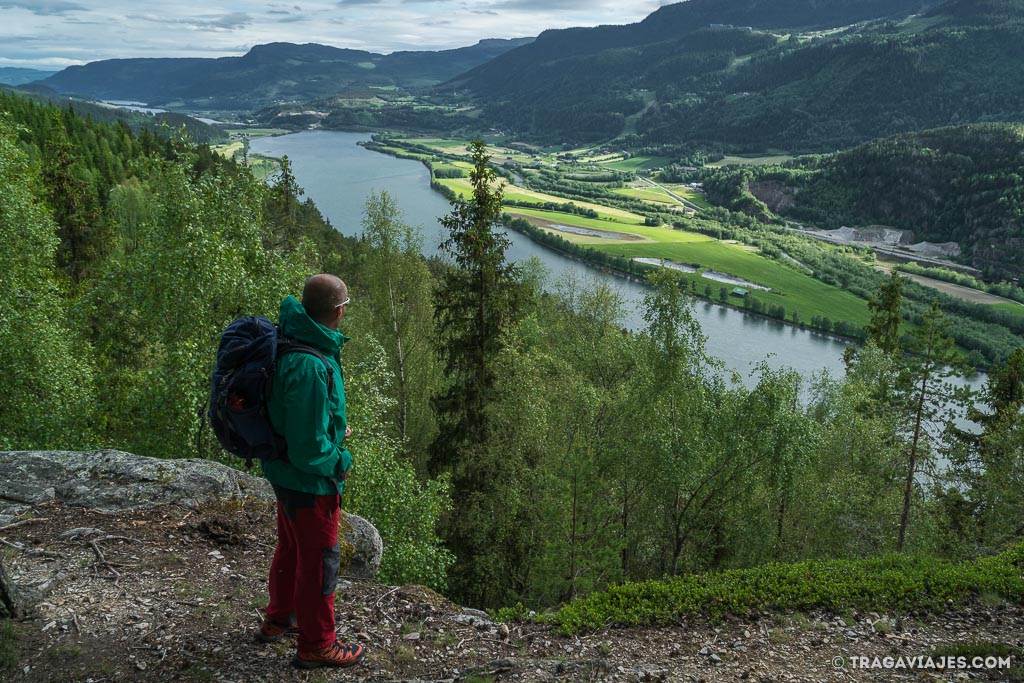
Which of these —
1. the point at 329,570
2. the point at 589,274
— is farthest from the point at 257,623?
the point at 589,274

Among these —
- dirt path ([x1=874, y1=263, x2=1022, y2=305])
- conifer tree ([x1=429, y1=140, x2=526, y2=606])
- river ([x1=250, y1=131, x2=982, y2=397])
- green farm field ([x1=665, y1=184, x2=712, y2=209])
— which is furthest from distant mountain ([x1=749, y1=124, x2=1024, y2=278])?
conifer tree ([x1=429, y1=140, x2=526, y2=606])

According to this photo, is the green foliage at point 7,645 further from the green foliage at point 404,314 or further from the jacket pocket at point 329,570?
the green foliage at point 404,314

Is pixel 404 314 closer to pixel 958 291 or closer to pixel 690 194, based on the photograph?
pixel 958 291

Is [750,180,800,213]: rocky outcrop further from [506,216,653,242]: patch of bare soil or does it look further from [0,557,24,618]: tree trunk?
[0,557,24,618]: tree trunk

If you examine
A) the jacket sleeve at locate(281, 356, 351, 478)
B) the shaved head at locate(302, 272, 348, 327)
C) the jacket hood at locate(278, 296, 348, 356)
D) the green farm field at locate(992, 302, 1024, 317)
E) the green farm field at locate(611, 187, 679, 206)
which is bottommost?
the green farm field at locate(992, 302, 1024, 317)

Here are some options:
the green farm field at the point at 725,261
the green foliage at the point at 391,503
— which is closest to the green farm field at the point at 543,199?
the green farm field at the point at 725,261

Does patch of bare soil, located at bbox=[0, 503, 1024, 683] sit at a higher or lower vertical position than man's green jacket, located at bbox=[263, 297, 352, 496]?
lower

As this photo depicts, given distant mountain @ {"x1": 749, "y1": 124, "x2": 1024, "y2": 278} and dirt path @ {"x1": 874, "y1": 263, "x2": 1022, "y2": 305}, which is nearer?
dirt path @ {"x1": 874, "y1": 263, "x2": 1022, "y2": 305}

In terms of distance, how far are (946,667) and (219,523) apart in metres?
8.80

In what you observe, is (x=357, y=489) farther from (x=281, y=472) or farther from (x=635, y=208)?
(x=635, y=208)

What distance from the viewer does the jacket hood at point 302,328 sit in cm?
509

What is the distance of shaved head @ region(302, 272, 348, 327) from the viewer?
5.10 m

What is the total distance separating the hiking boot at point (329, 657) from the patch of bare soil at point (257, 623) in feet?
0.26

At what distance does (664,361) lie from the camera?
20875 mm
